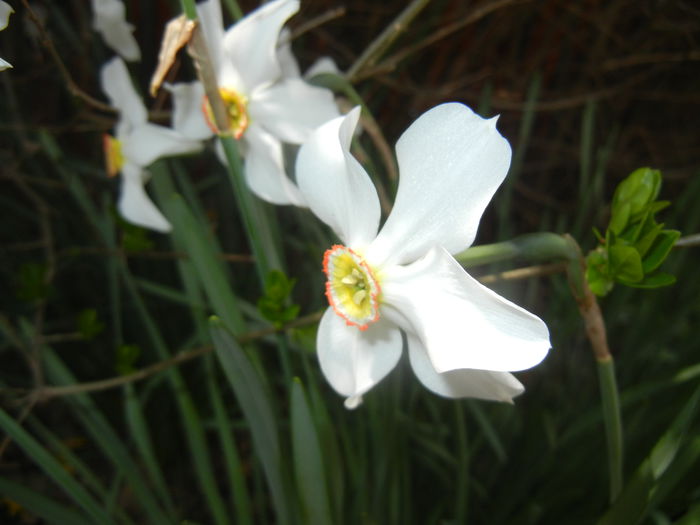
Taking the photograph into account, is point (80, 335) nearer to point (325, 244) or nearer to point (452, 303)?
point (325, 244)

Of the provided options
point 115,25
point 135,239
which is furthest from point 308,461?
A: point 115,25

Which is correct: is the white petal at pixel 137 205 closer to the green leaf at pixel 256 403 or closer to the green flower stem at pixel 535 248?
the green leaf at pixel 256 403

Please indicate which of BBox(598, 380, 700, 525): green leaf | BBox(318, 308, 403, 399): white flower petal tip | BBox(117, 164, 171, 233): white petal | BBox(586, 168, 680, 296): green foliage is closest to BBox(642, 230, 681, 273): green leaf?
BBox(586, 168, 680, 296): green foliage

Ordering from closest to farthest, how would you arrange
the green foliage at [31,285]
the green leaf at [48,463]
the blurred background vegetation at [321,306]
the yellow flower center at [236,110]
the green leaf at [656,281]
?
the green leaf at [656,281], the green leaf at [48,463], the yellow flower center at [236,110], the blurred background vegetation at [321,306], the green foliage at [31,285]

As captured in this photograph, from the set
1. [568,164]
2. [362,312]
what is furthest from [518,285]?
[362,312]

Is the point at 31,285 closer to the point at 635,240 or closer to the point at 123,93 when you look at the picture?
the point at 123,93

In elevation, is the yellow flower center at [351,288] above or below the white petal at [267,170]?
below

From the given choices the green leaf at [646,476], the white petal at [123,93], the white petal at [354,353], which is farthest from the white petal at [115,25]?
the green leaf at [646,476]
